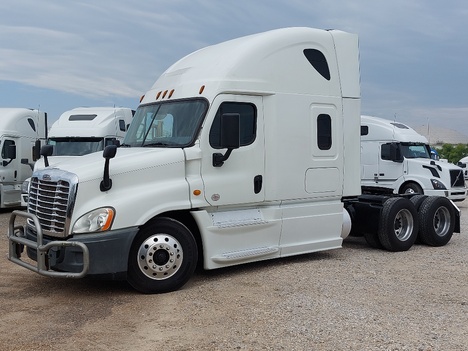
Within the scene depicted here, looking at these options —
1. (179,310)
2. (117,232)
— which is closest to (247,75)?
(117,232)

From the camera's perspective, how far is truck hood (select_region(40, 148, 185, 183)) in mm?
6805

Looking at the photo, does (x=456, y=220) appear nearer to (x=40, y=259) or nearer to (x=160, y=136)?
(x=160, y=136)

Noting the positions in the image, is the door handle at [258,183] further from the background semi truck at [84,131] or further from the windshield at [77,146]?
the windshield at [77,146]

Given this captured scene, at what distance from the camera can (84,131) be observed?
15.9 metres

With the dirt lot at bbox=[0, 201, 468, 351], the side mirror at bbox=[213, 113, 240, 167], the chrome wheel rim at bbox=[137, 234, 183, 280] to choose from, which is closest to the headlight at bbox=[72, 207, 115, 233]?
the chrome wheel rim at bbox=[137, 234, 183, 280]

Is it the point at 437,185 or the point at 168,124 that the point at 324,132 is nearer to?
the point at 168,124

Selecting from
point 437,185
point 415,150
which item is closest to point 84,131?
point 415,150

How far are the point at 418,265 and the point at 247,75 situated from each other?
4.03 m

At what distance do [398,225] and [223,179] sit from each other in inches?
163

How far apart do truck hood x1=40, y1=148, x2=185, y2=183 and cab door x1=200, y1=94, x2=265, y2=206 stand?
18.9 inches

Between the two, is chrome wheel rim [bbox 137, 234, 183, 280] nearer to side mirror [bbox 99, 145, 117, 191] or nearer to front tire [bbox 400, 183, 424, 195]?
side mirror [bbox 99, 145, 117, 191]

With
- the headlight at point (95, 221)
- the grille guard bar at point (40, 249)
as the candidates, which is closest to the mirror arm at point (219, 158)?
the headlight at point (95, 221)

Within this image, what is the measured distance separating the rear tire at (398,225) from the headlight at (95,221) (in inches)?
203

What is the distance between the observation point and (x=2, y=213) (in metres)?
17.0
